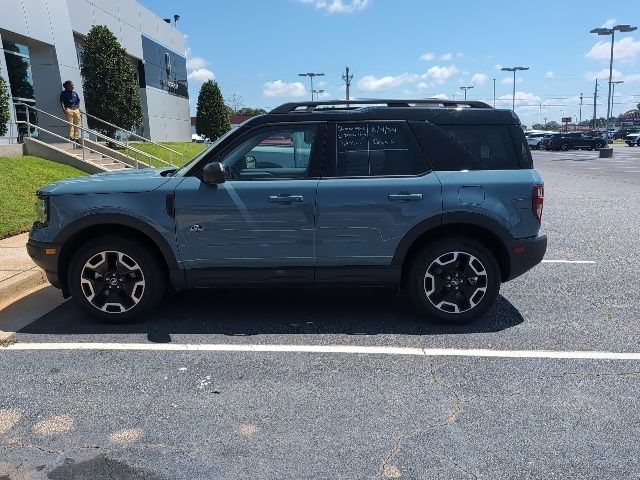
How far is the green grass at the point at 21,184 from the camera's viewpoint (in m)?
8.60

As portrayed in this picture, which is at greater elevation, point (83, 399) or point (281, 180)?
point (281, 180)

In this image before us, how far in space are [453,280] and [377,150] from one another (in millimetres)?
1311

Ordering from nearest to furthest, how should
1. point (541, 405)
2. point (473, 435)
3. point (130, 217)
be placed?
1. point (473, 435)
2. point (541, 405)
3. point (130, 217)

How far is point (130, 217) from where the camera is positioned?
183 inches

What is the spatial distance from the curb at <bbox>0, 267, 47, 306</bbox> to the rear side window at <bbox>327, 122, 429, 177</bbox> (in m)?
3.57

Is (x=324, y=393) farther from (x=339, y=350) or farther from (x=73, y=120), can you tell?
(x=73, y=120)

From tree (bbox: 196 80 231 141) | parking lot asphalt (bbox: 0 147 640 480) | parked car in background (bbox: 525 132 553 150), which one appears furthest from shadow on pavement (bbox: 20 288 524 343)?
parked car in background (bbox: 525 132 553 150)

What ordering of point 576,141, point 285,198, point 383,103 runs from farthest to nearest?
1. point 576,141
2. point 383,103
3. point 285,198

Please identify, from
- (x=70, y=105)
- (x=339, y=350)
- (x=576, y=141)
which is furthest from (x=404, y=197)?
(x=576, y=141)

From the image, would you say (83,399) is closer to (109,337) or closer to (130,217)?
(109,337)

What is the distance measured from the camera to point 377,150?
4809mm

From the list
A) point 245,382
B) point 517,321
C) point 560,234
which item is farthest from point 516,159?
point 560,234

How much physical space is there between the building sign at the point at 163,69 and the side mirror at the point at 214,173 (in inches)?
1123

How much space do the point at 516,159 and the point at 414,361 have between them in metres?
1.99
